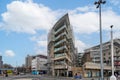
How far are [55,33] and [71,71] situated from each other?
2363cm

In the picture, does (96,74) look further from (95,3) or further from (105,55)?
(95,3)

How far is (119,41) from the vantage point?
472ft

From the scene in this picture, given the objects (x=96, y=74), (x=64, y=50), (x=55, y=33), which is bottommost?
(x=96, y=74)

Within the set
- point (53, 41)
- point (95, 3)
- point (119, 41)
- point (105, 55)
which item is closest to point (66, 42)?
point (53, 41)

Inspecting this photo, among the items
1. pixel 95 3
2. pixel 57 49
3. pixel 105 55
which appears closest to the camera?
pixel 95 3

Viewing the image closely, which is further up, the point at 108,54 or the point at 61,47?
the point at 61,47

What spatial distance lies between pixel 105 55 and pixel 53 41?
28.7 metres

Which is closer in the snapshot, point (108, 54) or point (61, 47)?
point (61, 47)

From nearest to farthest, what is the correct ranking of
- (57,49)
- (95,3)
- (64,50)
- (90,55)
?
(95,3) → (64,50) → (57,49) → (90,55)

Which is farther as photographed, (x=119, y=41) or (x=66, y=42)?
(x=119, y=41)

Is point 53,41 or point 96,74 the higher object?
point 53,41

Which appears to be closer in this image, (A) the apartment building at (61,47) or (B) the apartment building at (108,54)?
(A) the apartment building at (61,47)

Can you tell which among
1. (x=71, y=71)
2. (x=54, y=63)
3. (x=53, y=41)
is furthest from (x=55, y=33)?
(x=71, y=71)

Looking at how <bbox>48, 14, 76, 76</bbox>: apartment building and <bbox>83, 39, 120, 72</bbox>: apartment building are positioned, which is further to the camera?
<bbox>83, 39, 120, 72</bbox>: apartment building
